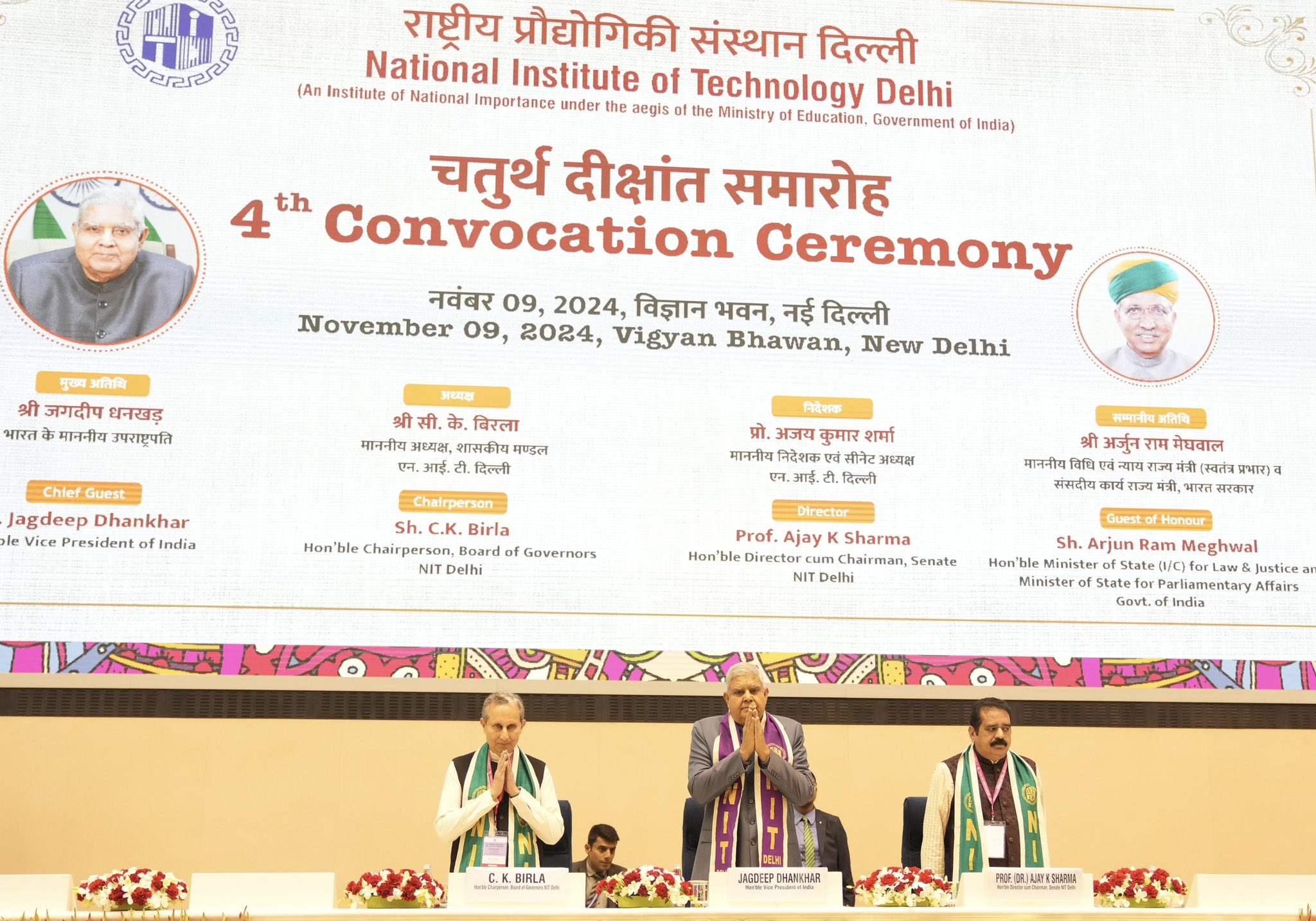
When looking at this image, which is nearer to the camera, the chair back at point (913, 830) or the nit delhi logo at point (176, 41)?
the chair back at point (913, 830)

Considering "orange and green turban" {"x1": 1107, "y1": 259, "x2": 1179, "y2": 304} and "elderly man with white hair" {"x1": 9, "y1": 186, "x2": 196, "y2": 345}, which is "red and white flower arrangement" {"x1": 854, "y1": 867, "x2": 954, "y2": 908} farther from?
"elderly man with white hair" {"x1": 9, "y1": 186, "x2": 196, "y2": 345}

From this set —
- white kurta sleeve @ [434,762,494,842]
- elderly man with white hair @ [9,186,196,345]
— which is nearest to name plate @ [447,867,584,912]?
white kurta sleeve @ [434,762,494,842]

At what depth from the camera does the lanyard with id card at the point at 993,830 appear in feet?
12.5

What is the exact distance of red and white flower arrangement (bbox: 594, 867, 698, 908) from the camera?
3.20 metres

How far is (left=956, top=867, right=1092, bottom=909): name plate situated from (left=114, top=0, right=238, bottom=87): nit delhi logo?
11.3 ft

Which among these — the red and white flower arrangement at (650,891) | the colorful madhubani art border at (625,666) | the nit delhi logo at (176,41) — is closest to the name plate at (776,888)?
the red and white flower arrangement at (650,891)

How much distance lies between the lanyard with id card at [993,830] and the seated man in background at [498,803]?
1086 mm

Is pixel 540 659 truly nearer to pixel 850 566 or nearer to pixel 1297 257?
pixel 850 566

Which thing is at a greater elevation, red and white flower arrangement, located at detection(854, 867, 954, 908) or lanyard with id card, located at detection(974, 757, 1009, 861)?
lanyard with id card, located at detection(974, 757, 1009, 861)

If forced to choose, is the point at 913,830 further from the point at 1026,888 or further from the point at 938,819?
the point at 1026,888

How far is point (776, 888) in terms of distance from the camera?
127 inches

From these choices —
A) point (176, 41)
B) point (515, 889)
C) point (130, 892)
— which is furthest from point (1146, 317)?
point (130, 892)

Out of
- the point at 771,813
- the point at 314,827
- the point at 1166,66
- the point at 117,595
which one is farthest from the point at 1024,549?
the point at 117,595

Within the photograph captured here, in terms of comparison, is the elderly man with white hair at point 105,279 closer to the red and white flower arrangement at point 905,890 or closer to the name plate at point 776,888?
the name plate at point 776,888
